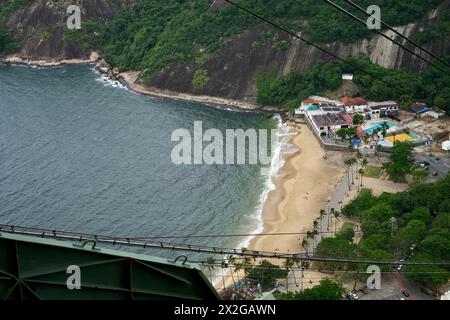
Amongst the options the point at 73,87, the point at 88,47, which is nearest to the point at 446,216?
the point at 73,87

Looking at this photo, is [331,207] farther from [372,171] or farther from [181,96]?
[181,96]

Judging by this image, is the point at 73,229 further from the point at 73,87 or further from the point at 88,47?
the point at 88,47

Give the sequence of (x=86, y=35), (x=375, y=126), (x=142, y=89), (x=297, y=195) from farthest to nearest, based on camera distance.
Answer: (x=86, y=35)
(x=142, y=89)
(x=375, y=126)
(x=297, y=195)

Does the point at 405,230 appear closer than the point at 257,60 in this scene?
Yes

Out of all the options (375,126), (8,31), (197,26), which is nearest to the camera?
(375,126)

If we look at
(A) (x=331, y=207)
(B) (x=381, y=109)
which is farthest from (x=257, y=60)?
(A) (x=331, y=207)

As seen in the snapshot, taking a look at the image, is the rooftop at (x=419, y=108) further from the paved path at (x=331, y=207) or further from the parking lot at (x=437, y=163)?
the paved path at (x=331, y=207)
